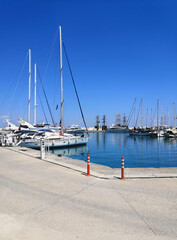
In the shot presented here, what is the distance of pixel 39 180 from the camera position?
29.8ft

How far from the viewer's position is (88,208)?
5.84 metres

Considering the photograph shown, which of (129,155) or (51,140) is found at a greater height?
(51,140)

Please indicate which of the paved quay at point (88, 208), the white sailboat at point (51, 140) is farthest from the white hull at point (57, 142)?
the paved quay at point (88, 208)

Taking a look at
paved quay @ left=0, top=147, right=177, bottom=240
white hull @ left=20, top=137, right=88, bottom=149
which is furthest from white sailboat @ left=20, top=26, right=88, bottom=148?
paved quay @ left=0, top=147, right=177, bottom=240

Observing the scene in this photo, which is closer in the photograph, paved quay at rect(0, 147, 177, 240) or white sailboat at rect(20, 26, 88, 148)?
paved quay at rect(0, 147, 177, 240)

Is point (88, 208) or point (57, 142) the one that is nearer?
point (88, 208)

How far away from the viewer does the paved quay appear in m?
4.48

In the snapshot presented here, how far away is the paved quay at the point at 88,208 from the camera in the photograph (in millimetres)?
4477

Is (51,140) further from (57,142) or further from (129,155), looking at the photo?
(129,155)

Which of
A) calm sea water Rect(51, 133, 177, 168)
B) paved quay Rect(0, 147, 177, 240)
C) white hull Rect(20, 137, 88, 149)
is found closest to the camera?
paved quay Rect(0, 147, 177, 240)

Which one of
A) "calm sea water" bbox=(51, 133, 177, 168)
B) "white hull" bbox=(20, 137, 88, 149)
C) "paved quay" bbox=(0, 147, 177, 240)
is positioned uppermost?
"paved quay" bbox=(0, 147, 177, 240)

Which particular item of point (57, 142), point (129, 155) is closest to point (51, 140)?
point (57, 142)

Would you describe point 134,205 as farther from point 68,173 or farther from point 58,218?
point 68,173

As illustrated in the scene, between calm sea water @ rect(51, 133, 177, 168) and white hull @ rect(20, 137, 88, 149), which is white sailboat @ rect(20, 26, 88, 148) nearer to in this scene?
white hull @ rect(20, 137, 88, 149)
